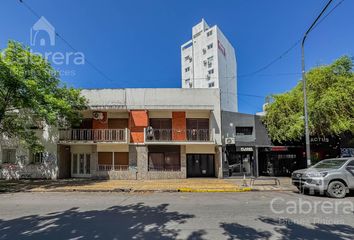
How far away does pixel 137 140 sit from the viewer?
19.8m

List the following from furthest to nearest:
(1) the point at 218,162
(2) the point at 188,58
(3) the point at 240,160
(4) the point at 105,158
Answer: (2) the point at 188,58
(4) the point at 105,158
(3) the point at 240,160
(1) the point at 218,162

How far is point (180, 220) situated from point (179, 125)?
45.3 ft

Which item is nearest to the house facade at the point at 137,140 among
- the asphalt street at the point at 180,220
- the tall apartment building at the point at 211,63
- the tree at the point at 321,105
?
the tree at the point at 321,105

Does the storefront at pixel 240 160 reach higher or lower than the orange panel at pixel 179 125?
lower

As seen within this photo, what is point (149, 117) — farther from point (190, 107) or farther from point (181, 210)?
point (181, 210)

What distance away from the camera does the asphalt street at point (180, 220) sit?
5.60m

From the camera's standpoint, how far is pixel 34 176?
755 inches

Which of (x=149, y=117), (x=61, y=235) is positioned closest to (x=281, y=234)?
(x=61, y=235)

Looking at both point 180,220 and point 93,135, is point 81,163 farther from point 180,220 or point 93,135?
point 180,220

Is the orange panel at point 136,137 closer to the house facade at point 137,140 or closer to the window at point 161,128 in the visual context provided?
the house facade at point 137,140

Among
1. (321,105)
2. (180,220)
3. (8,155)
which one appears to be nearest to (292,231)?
(180,220)

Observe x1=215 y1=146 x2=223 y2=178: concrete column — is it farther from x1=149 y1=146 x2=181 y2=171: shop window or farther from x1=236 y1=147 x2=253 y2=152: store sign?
x1=149 y1=146 x2=181 y2=171: shop window

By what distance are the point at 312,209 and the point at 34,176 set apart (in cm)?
1906

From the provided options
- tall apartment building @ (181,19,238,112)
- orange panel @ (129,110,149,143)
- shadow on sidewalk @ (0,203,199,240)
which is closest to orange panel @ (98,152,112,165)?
orange panel @ (129,110,149,143)
